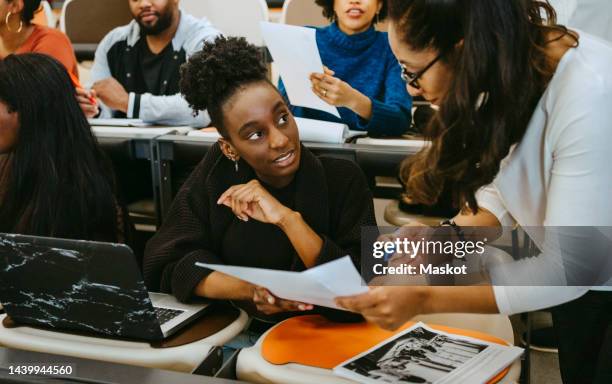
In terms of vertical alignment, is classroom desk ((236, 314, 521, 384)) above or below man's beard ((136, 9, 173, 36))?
below

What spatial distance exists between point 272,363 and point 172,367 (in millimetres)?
170

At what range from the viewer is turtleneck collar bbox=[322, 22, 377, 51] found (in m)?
2.16

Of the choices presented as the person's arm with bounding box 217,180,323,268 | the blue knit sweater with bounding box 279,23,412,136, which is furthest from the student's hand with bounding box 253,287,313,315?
the blue knit sweater with bounding box 279,23,412,136

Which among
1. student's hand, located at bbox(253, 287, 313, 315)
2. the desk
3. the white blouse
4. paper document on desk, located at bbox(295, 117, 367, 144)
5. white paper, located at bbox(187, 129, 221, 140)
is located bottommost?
the desk

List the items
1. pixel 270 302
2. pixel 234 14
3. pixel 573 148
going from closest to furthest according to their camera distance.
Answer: pixel 573 148
pixel 270 302
pixel 234 14

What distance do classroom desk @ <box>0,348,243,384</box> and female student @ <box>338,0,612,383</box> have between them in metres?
0.23

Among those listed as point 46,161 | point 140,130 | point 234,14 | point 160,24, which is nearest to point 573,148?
point 46,161

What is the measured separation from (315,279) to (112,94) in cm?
173

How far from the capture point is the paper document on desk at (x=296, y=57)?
1.59 meters

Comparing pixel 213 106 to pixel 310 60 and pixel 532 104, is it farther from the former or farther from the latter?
pixel 532 104

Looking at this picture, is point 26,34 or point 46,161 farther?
point 26,34

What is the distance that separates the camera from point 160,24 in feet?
8.05

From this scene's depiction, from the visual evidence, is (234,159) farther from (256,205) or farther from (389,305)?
(389,305)

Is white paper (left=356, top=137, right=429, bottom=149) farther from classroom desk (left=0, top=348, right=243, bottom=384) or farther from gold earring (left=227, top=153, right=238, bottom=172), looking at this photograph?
classroom desk (left=0, top=348, right=243, bottom=384)
